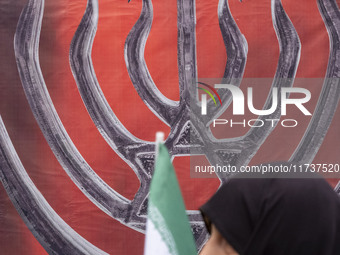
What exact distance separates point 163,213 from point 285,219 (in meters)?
0.29

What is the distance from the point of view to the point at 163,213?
3.23ft

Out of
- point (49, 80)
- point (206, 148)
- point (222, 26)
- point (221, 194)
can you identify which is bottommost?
point (206, 148)

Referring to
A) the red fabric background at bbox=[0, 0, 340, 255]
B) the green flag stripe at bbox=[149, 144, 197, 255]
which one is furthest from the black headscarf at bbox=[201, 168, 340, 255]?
the red fabric background at bbox=[0, 0, 340, 255]

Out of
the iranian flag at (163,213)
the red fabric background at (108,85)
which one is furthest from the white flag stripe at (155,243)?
the red fabric background at (108,85)

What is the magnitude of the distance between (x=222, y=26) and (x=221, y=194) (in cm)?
127

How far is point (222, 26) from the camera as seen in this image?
2006mm

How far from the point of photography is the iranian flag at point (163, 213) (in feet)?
3.24

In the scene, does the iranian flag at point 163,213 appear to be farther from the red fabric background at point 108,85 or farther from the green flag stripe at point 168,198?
the red fabric background at point 108,85

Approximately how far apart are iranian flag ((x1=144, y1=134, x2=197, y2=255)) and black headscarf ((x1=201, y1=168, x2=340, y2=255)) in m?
0.18

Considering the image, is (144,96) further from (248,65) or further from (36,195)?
(36,195)

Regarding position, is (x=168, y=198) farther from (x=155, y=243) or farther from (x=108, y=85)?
(x=108, y=85)

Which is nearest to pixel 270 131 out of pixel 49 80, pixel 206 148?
pixel 206 148

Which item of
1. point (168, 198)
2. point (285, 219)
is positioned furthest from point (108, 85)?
point (285, 219)

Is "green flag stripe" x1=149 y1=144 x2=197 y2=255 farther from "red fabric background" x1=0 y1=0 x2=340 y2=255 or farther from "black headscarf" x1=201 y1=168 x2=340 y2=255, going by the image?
"red fabric background" x1=0 y1=0 x2=340 y2=255
